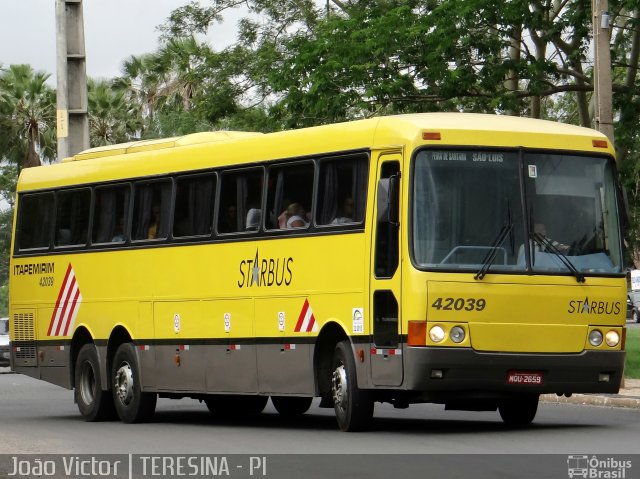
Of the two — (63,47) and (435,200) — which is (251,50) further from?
(435,200)

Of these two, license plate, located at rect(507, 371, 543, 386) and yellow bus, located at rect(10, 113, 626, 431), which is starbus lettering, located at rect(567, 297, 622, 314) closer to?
yellow bus, located at rect(10, 113, 626, 431)

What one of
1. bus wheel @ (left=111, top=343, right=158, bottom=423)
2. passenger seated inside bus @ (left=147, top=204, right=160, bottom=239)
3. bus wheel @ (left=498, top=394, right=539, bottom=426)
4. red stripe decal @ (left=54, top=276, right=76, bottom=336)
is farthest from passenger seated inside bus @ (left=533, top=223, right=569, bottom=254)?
red stripe decal @ (left=54, top=276, right=76, bottom=336)

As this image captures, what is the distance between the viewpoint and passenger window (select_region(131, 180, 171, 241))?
2055 centimetres

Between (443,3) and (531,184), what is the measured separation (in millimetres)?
13428

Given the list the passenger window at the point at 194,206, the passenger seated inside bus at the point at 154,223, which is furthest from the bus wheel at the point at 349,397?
the passenger seated inside bus at the point at 154,223

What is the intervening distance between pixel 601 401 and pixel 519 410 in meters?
4.29

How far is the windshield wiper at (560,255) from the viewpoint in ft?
54.0

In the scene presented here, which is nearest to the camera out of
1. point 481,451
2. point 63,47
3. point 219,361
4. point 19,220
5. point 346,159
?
point 481,451

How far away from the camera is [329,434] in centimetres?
1698

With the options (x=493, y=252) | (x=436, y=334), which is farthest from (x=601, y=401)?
(x=436, y=334)

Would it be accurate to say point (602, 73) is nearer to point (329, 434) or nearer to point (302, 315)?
point (302, 315)

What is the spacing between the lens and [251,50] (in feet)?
139

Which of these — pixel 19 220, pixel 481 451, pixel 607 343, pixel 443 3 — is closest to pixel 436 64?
pixel 443 3

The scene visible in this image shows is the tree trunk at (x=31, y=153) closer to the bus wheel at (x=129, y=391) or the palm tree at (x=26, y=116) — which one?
the palm tree at (x=26, y=116)
